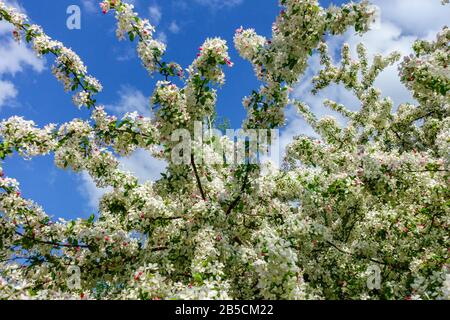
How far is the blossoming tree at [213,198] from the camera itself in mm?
7020

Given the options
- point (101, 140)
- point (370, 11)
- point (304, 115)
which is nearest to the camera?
point (370, 11)

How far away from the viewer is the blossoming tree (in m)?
7.02

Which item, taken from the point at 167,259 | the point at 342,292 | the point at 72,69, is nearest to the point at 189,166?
the point at 167,259

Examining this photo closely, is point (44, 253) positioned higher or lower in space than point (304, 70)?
lower

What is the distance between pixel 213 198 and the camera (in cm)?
834

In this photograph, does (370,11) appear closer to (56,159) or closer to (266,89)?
(266,89)

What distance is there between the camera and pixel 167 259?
7105mm

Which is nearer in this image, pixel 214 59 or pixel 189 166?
pixel 214 59

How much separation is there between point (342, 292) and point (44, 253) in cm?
594

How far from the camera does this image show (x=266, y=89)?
730 centimetres
